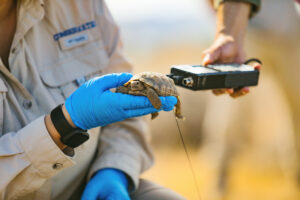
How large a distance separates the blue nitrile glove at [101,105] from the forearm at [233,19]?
1.13 meters

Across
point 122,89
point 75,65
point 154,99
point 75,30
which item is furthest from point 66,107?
point 75,30

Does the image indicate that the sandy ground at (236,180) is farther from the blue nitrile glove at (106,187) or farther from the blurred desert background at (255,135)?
the blue nitrile glove at (106,187)

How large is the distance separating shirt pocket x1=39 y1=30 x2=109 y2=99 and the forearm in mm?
968

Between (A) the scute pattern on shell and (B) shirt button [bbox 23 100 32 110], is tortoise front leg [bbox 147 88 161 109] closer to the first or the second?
(A) the scute pattern on shell

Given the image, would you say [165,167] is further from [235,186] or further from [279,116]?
[279,116]

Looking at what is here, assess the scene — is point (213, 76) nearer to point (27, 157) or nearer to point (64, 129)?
point (64, 129)

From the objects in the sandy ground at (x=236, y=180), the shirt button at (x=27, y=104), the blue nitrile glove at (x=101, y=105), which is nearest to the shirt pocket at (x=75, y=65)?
the shirt button at (x=27, y=104)

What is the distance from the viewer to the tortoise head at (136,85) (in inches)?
58.6

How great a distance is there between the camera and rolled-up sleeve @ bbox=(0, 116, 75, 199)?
1.43 meters

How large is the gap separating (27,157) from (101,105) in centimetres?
41

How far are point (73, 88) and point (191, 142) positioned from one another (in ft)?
8.05

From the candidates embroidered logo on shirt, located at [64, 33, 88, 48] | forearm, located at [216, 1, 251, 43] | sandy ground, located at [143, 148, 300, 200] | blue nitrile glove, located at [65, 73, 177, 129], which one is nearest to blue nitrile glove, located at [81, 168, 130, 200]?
blue nitrile glove, located at [65, 73, 177, 129]

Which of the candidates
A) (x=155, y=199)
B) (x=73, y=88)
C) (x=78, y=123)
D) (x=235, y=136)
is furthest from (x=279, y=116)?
(x=78, y=123)

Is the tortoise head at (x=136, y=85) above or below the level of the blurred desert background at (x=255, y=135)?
above
